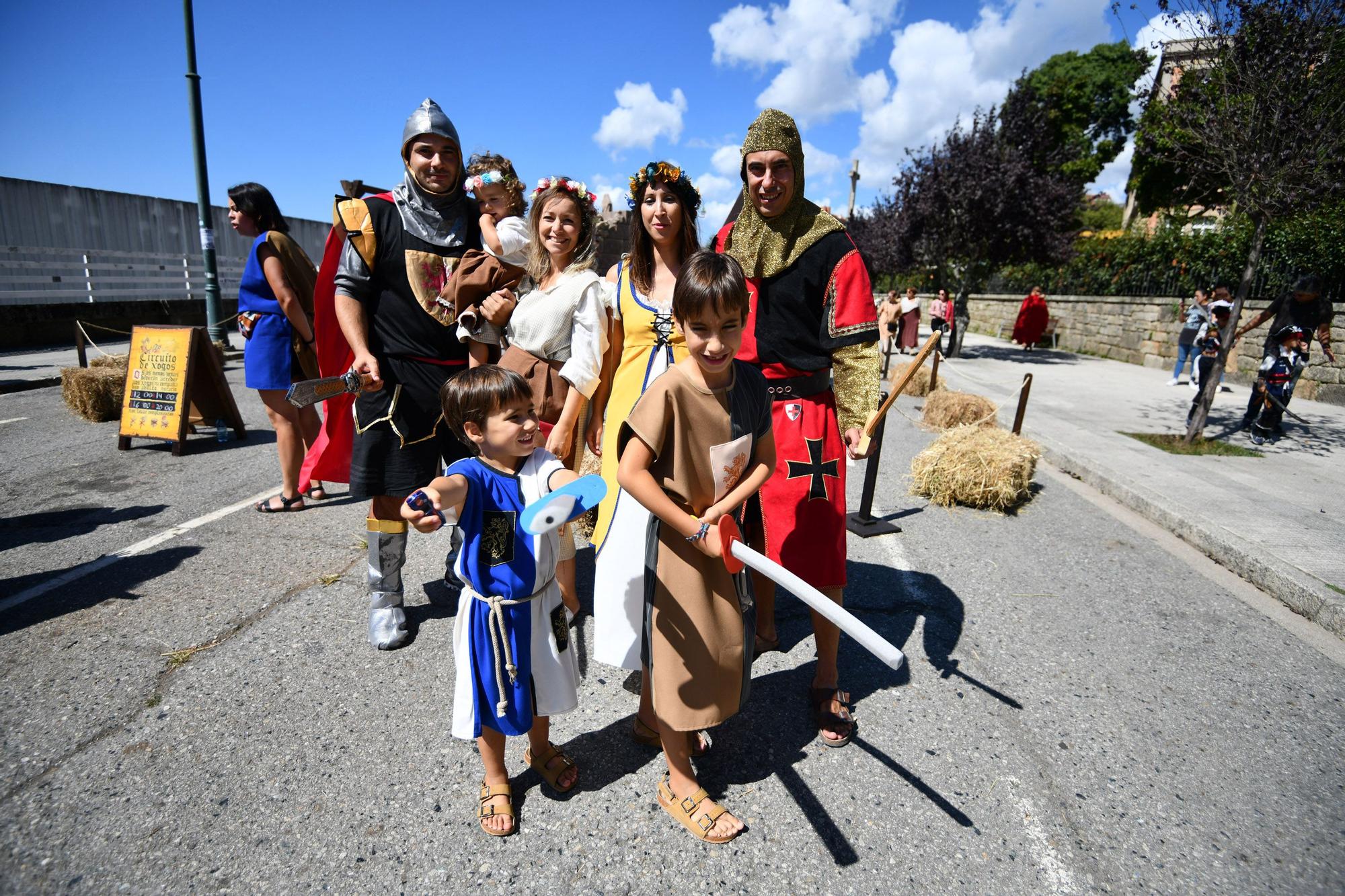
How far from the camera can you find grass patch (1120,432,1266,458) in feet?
23.7

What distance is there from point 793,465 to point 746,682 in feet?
2.82

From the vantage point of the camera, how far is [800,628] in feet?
11.3

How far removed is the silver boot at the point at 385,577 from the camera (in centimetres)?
314

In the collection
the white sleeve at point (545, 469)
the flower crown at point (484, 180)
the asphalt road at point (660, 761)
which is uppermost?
the flower crown at point (484, 180)

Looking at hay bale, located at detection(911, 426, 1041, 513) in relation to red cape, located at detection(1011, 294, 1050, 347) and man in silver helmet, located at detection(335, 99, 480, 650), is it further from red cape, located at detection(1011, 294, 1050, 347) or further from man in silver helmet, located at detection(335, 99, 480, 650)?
red cape, located at detection(1011, 294, 1050, 347)

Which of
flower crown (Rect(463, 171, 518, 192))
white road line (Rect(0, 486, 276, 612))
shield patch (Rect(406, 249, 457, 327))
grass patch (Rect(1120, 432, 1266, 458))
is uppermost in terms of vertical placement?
flower crown (Rect(463, 171, 518, 192))

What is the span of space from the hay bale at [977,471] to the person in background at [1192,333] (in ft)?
30.0

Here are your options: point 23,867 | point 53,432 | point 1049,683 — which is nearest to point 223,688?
point 23,867

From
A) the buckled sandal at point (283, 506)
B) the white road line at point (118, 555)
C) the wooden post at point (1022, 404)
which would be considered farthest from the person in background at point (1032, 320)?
the white road line at point (118, 555)

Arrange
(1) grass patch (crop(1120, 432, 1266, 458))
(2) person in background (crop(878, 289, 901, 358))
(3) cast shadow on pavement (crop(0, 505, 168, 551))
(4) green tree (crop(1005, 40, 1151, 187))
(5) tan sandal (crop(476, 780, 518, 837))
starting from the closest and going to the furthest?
(5) tan sandal (crop(476, 780, 518, 837)) → (3) cast shadow on pavement (crop(0, 505, 168, 551)) → (1) grass patch (crop(1120, 432, 1266, 458)) → (2) person in background (crop(878, 289, 901, 358)) → (4) green tree (crop(1005, 40, 1151, 187))

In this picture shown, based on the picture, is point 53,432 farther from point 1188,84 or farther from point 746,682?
point 1188,84

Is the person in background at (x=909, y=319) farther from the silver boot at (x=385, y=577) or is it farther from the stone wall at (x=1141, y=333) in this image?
the silver boot at (x=385, y=577)

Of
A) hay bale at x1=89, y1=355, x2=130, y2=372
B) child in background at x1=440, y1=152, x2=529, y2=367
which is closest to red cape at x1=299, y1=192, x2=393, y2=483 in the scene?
child in background at x1=440, y1=152, x2=529, y2=367

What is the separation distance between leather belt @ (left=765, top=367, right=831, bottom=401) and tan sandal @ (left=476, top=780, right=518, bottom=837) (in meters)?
1.70
